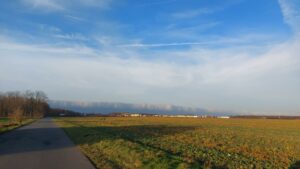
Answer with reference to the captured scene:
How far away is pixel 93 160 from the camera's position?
1570 cm

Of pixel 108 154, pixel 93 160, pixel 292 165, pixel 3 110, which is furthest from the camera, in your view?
pixel 3 110

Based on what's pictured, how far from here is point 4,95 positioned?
159500 millimetres

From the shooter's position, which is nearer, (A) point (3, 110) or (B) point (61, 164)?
(B) point (61, 164)

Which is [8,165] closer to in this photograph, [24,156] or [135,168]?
[24,156]

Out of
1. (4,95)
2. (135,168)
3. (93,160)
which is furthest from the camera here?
(4,95)

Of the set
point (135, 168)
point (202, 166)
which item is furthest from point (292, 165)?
point (135, 168)

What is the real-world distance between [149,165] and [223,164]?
10.9 feet

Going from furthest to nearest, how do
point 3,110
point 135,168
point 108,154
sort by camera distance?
point 3,110 < point 108,154 < point 135,168

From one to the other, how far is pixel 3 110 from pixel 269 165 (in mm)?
136532

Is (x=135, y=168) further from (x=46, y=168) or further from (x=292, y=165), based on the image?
(x=292, y=165)

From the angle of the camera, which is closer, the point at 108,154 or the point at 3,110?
the point at 108,154

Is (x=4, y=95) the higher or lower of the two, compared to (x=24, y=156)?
higher

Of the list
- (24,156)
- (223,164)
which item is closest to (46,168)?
(24,156)

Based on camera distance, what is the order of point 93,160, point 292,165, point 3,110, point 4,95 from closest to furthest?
1. point 93,160
2. point 292,165
3. point 3,110
4. point 4,95
